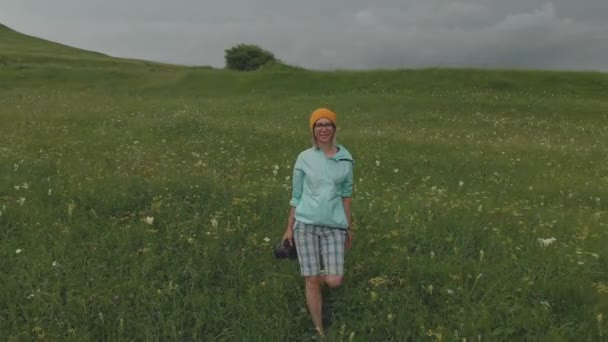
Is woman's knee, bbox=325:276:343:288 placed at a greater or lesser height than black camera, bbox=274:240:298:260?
lesser

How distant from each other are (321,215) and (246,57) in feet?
224

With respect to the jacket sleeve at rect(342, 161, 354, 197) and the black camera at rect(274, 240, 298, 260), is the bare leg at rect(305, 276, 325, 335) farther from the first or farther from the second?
the jacket sleeve at rect(342, 161, 354, 197)

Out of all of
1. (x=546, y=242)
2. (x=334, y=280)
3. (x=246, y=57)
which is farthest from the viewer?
(x=246, y=57)

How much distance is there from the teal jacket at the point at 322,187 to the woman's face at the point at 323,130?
0.55 ft

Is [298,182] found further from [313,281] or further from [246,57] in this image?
[246,57]

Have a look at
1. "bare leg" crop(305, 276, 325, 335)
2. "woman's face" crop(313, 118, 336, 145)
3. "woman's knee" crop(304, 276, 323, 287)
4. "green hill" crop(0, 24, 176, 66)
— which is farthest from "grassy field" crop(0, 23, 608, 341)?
"green hill" crop(0, 24, 176, 66)

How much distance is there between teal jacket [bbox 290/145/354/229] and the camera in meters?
5.02

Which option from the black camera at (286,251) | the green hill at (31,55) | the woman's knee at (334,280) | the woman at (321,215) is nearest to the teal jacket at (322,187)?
the woman at (321,215)

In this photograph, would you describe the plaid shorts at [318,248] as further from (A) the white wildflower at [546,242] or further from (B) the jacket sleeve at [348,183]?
(A) the white wildflower at [546,242]

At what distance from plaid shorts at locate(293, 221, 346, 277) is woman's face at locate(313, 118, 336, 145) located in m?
0.85

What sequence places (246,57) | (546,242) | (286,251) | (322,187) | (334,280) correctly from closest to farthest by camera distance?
1. (334,280)
2. (322,187)
3. (286,251)
4. (546,242)
5. (246,57)

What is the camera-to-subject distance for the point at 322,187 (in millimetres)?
5082

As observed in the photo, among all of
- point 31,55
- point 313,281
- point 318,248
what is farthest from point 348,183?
point 31,55

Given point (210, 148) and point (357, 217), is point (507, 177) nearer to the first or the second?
point (357, 217)
